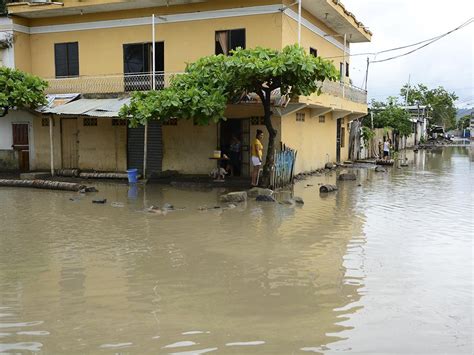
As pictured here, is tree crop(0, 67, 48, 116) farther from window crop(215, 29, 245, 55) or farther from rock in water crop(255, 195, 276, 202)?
rock in water crop(255, 195, 276, 202)

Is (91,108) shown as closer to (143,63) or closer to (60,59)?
(143,63)

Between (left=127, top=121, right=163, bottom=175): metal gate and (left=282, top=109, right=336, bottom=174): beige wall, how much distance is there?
5001 millimetres

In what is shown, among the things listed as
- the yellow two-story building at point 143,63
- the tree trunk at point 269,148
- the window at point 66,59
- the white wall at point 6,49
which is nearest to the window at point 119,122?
the yellow two-story building at point 143,63

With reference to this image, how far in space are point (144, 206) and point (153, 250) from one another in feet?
14.9

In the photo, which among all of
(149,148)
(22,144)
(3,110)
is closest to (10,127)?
(22,144)

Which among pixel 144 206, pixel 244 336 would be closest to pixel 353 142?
pixel 144 206

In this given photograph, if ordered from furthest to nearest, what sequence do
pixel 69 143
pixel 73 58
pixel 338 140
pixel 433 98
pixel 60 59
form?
pixel 433 98 < pixel 338 140 < pixel 69 143 < pixel 60 59 < pixel 73 58

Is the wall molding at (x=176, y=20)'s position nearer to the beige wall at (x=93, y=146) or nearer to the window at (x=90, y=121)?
the window at (x=90, y=121)

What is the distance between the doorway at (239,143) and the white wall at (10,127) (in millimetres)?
8462

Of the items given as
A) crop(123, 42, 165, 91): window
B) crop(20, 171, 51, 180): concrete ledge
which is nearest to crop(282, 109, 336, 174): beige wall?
crop(123, 42, 165, 91): window

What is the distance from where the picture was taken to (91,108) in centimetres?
1720

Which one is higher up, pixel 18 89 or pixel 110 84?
pixel 110 84

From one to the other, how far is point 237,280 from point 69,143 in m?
15.9

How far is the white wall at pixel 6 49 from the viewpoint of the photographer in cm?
1967
